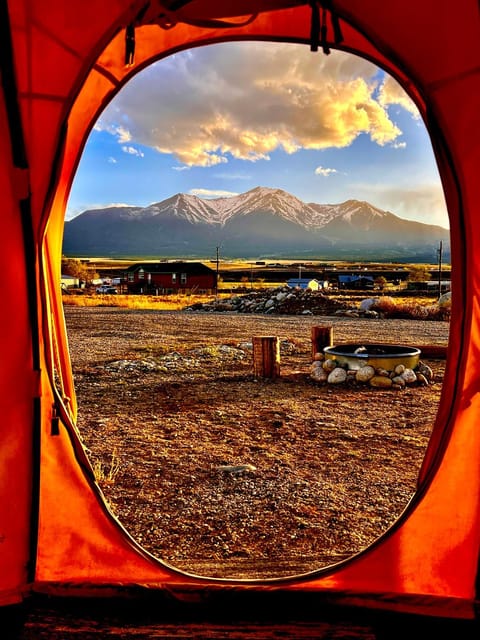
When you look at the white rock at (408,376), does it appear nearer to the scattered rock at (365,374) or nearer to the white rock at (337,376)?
the scattered rock at (365,374)

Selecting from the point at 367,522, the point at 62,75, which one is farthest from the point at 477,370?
the point at 62,75

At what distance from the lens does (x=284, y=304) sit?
21375mm

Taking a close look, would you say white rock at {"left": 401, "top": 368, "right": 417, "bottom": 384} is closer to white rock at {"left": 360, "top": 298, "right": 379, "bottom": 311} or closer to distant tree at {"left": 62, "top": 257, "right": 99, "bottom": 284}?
white rock at {"left": 360, "top": 298, "right": 379, "bottom": 311}

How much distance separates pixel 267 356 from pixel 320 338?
134 centimetres

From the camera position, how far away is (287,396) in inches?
279

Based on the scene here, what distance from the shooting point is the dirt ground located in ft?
10.5

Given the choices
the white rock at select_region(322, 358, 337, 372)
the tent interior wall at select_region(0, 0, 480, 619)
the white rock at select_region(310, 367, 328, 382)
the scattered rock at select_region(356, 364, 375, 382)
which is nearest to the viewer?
the tent interior wall at select_region(0, 0, 480, 619)

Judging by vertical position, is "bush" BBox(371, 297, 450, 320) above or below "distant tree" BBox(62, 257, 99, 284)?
below

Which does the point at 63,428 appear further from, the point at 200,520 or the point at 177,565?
the point at 200,520

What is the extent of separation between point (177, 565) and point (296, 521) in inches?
37.0

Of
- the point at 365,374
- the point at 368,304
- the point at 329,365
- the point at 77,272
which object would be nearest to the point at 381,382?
the point at 365,374

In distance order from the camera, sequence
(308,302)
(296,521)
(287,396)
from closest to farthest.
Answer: (296,521) → (287,396) → (308,302)

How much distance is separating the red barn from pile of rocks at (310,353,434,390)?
44.8m

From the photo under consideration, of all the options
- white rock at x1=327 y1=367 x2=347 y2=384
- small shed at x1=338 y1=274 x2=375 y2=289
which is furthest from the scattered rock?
small shed at x1=338 y1=274 x2=375 y2=289
